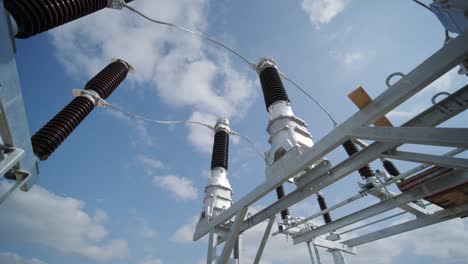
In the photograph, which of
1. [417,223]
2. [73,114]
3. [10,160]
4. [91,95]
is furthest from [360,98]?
[91,95]

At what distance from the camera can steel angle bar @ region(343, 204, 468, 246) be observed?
21.1 feet

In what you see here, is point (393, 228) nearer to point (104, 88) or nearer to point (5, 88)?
point (5, 88)

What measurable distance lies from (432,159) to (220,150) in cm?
706

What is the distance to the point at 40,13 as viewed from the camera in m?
3.67

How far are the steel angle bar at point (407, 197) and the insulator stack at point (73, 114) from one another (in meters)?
8.39

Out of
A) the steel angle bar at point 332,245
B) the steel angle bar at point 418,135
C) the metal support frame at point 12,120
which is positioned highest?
the steel angle bar at point 332,245

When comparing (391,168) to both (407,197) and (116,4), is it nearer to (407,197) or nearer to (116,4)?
(407,197)

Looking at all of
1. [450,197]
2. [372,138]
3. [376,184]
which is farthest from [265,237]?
[450,197]

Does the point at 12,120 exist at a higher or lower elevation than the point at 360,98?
lower

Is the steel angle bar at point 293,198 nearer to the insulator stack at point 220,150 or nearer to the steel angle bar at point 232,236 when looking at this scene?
the steel angle bar at point 232,236

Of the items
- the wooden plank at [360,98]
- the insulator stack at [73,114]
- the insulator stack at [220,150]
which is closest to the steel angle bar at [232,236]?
the insulator stack at [220,150]

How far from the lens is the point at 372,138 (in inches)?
140

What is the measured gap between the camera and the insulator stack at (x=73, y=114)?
5836 mm

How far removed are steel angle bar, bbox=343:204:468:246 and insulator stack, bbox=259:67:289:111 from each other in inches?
206
